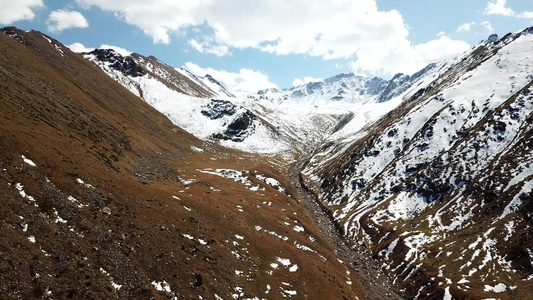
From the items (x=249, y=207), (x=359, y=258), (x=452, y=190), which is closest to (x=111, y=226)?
(x=249, y=207)

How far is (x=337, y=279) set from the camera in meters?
67.7

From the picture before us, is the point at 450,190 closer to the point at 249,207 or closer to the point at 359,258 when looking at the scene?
the point at 359,258

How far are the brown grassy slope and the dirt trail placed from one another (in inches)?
207

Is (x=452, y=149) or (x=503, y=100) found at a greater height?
(x=503, y=100)

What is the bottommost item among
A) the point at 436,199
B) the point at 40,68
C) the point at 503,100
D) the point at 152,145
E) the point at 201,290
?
the point at 201,290

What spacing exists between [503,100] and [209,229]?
163 metres

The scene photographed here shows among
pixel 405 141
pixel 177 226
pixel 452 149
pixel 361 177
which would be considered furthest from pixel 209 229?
pixel 405 141

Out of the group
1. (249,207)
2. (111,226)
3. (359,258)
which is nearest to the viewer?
(111,226)

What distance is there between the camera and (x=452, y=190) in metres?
121

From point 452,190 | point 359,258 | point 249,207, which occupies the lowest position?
point 359,258

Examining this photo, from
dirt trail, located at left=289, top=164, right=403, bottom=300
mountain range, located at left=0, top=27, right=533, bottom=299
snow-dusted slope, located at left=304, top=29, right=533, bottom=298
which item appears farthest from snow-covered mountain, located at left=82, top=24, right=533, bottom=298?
dirt trail, located at left=289, top=164, right=403, bottom=300

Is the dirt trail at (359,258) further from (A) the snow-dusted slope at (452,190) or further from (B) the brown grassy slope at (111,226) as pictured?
(B) the brown grassy slope at (111,226)

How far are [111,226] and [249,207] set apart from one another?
47.1m

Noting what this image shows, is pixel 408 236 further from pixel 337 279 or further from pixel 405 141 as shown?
pixel 405 141
